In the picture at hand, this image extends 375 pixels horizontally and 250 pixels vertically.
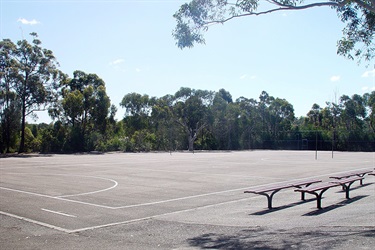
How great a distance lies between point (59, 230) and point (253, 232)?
4.24 metres

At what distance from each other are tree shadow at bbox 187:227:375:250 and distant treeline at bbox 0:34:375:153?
145 ft

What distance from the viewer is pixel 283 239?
779cm

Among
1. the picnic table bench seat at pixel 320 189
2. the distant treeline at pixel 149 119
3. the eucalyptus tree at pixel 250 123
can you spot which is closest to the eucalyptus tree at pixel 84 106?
the distant treeline at pixel 149 119

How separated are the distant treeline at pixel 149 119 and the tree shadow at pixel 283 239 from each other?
44.2m

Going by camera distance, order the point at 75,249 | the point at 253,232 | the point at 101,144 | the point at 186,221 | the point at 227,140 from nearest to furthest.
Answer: the point at 75,249 → the point at 253,232 → the point at 186,221 → the point at 101,144 → the point at 227,140

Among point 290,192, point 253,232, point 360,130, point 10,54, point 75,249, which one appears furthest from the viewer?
point 360,130

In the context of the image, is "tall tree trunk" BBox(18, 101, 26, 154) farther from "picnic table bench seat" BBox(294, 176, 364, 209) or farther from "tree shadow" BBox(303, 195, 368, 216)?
"tree shadow" BBox(303, 195, 368, 216)

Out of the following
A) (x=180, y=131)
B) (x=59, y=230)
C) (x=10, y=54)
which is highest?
(x=10, y=54)

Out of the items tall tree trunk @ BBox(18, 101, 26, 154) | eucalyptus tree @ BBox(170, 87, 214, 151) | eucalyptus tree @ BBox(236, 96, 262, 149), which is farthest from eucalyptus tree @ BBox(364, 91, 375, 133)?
tall tree trunk @ BBox(18, 101, 26, 154)

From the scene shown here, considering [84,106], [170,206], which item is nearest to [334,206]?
[170,206]

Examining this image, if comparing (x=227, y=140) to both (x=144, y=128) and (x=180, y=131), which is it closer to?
(x=180, y=131)

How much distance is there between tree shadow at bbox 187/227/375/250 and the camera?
725 cm

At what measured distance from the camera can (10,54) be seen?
55.2 meters

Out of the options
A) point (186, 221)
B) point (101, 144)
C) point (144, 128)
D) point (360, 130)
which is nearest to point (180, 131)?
point (144, 128)
